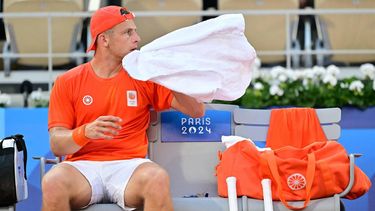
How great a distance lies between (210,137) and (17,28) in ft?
9.01

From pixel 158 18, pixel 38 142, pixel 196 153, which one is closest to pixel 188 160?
pixel 196 153

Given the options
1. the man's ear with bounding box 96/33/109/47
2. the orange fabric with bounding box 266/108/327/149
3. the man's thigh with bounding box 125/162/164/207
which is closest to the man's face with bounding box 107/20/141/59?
the man's ear with bounding box 96/33/109/47

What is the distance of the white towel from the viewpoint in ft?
18.0

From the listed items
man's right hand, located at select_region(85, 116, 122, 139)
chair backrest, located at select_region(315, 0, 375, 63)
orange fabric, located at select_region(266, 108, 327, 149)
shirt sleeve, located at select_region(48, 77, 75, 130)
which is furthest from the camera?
chair backrest, located at select_region(315, 0, 375, 63)

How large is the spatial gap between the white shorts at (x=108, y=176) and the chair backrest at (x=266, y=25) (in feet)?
9.52

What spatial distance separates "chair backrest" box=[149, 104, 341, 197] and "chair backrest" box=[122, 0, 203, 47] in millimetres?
2335

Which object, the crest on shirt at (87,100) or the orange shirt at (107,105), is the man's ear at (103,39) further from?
the crest on shirt at (87,100)

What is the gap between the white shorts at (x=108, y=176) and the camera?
18.5ft

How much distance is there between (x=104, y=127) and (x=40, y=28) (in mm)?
3166

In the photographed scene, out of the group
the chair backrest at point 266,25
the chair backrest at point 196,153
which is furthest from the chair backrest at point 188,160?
the chair backrest at point 266,25

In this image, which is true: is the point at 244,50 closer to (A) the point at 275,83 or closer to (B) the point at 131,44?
(B) the point at 131,44

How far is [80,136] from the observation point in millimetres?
5598

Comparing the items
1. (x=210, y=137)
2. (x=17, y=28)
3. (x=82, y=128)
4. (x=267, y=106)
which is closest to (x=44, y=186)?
(x=82, y=128)

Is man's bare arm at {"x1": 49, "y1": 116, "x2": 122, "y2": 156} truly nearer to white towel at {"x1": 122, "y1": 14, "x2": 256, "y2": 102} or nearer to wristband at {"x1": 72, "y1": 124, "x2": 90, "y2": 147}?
wristband at {"x1": 72, "y1": 124, "x2": 90, "y2": 147}
